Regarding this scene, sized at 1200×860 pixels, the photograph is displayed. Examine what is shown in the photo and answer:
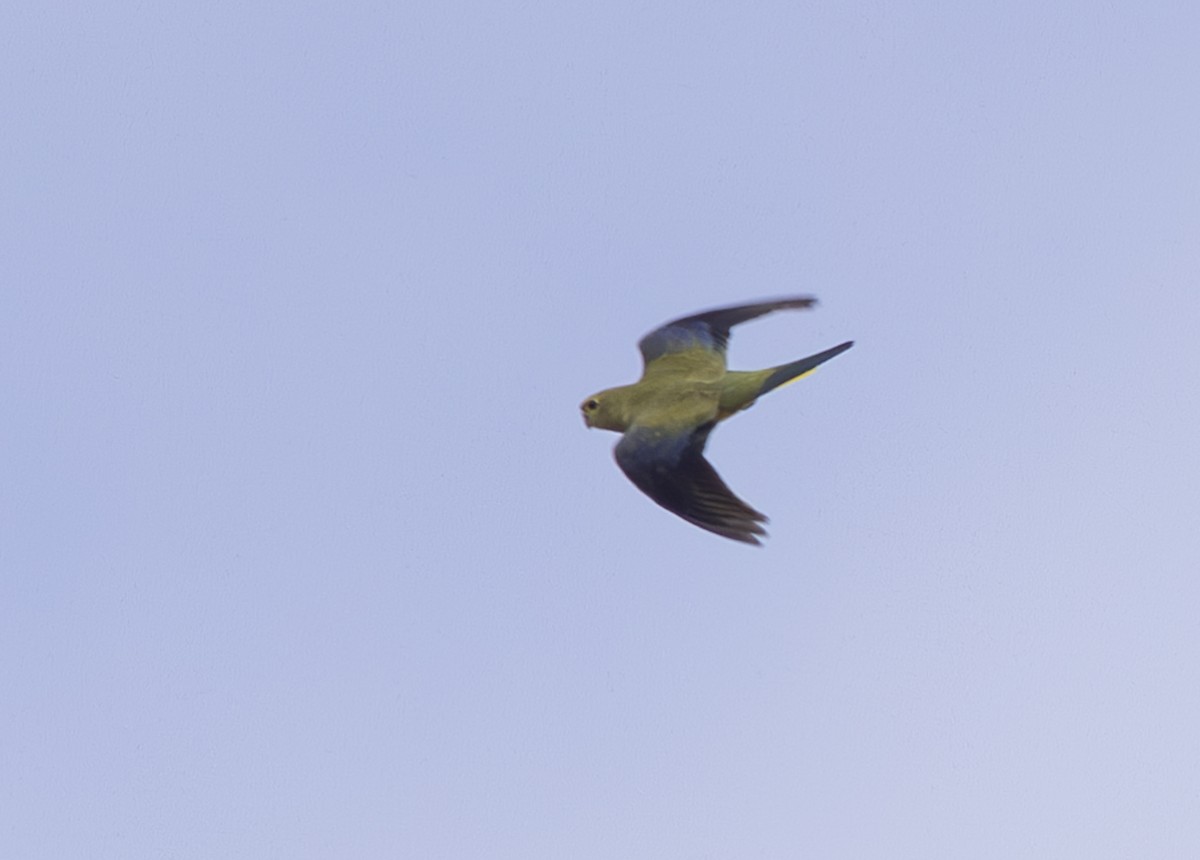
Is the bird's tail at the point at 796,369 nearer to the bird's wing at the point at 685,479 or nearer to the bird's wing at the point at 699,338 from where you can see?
the bird's wing at the point at 685,479

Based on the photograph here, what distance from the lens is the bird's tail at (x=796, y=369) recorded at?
15.0m

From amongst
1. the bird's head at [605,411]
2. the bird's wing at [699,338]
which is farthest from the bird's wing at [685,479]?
the bird's wing at [699,338]

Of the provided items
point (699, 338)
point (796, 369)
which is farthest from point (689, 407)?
point (699, 338)

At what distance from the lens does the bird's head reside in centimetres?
1700

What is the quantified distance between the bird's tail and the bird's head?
1.94 metres

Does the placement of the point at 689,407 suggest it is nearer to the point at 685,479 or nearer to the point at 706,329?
the point at 685,479

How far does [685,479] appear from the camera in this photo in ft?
48.5

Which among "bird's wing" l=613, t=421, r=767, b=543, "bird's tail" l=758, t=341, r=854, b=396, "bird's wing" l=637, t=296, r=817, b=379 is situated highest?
"bird's wing" l=637, t=296, r=817, b=379

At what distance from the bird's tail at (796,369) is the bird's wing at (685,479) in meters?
0.62

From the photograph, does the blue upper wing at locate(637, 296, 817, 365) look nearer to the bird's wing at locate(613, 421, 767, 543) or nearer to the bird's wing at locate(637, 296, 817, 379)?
the bird's wing at locate(637, 296, 817, 379)

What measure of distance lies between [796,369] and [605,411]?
8.41ft

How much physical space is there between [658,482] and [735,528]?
112cm

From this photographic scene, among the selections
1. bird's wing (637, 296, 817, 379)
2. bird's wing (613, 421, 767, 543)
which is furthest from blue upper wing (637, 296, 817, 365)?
bird's wing (613, 421, 767, 543)

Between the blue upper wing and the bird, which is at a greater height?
the blue upper wing
